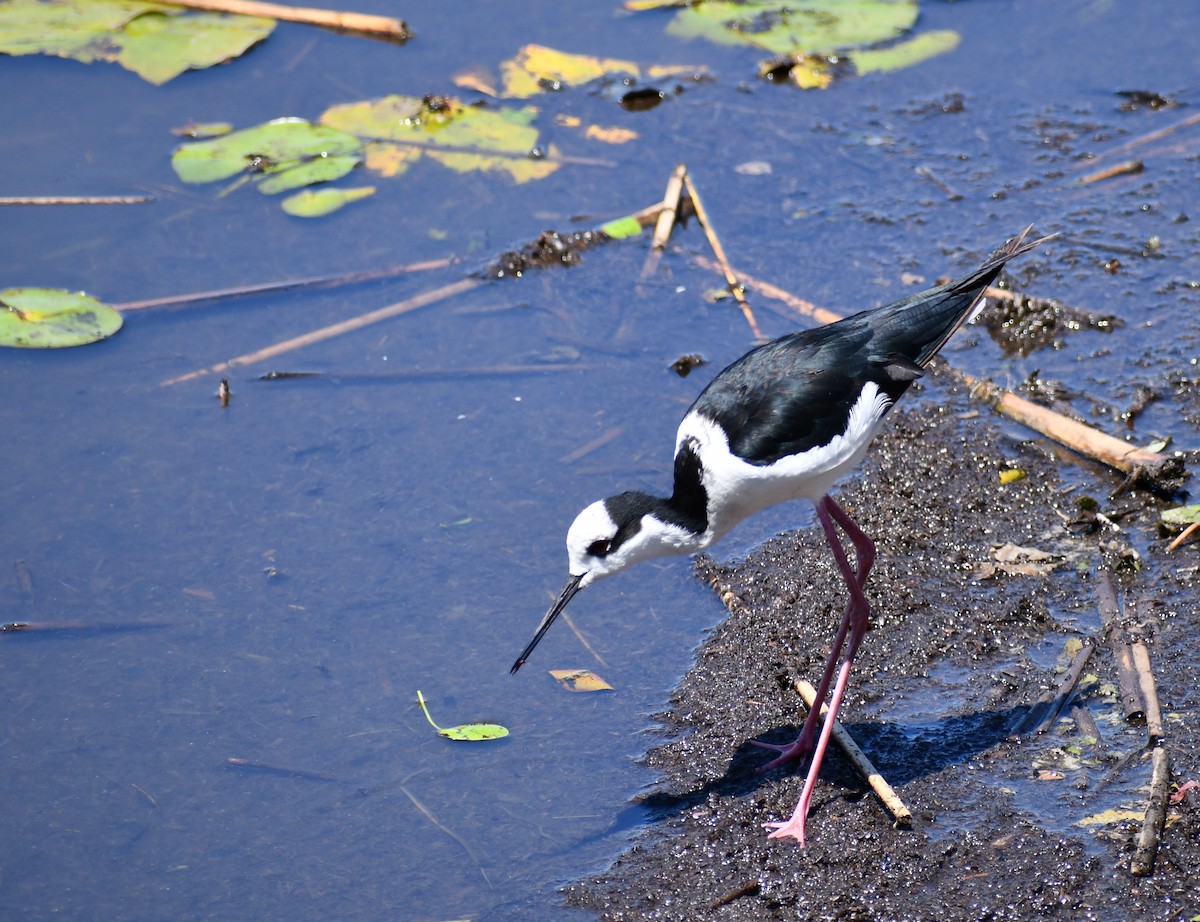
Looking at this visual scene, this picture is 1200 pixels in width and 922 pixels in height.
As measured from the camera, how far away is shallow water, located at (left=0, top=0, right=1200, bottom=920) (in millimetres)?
4016

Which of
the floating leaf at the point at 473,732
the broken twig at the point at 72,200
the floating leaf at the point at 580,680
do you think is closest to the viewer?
the floating leaf at the point at 473,732

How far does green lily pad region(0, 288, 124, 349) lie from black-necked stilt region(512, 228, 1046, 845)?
2952mm

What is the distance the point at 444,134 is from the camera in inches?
282

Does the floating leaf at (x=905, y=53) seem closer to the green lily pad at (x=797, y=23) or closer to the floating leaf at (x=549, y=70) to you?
the green lily pad at (x=797, y=23)

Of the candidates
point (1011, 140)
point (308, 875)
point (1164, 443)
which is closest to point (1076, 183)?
point (1011, 140)

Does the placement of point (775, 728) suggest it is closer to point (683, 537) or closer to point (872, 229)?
point (683, 537)

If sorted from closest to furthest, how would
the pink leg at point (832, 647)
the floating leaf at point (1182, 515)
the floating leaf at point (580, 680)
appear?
the pink leg at point (832, 647) < the floating leaf at point (580, 680) < the floating leaf at point (1182, 515)

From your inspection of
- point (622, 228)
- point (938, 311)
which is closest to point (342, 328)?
point (622, 228)

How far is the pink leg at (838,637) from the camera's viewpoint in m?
3.81

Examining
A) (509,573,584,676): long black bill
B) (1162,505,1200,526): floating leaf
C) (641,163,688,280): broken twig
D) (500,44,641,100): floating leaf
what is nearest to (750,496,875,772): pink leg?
(509,573,584,676): long black bill

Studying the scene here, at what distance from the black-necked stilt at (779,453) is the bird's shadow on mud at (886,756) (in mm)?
79

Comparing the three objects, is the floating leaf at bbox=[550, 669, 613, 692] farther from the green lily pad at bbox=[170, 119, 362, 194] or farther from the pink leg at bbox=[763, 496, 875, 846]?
the green lily pad at bbox=[170, 119, 362, 194]

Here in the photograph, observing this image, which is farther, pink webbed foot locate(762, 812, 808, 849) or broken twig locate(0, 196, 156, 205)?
broken twig locate(0, 196, 156, 205)

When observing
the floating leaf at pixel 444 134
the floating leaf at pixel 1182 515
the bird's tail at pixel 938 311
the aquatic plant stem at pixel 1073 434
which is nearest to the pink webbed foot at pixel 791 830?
the bird's tail at pixel 938 311
